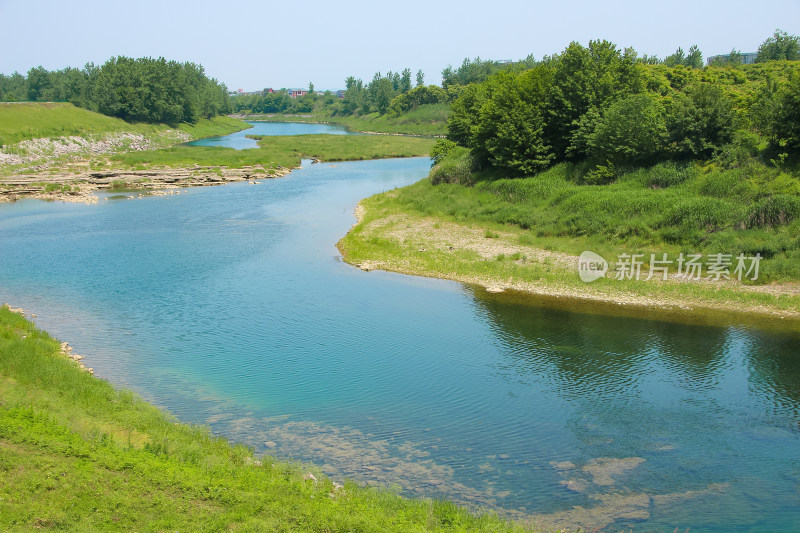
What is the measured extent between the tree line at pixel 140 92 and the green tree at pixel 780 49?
321ft

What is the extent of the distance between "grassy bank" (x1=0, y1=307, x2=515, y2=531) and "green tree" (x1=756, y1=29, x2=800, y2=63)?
86527 millimetres

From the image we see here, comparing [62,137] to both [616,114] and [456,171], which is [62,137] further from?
[616,114]

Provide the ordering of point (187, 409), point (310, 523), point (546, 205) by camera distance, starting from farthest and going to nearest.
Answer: point (546, 205) → point (187, 409) → point (310, 523)

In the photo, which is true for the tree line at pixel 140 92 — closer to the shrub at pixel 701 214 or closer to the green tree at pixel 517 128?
the green tree at pixel 517 128

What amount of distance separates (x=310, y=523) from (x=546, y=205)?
31773 mm

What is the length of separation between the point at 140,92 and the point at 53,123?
31175mm

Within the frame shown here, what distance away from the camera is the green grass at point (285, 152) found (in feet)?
252

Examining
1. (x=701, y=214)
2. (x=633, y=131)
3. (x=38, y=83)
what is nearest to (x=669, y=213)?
(x=701, y=214)

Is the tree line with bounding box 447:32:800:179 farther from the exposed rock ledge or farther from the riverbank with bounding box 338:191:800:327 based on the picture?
the exposed rock ledge

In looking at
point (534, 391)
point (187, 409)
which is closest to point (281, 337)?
point (187, 409)

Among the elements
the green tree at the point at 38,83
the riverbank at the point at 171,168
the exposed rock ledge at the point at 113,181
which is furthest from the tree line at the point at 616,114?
the green tree at the point at 38,83

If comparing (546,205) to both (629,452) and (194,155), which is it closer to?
(629,452)

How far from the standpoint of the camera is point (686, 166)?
37.6 m

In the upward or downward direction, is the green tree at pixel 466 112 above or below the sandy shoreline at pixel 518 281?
above
